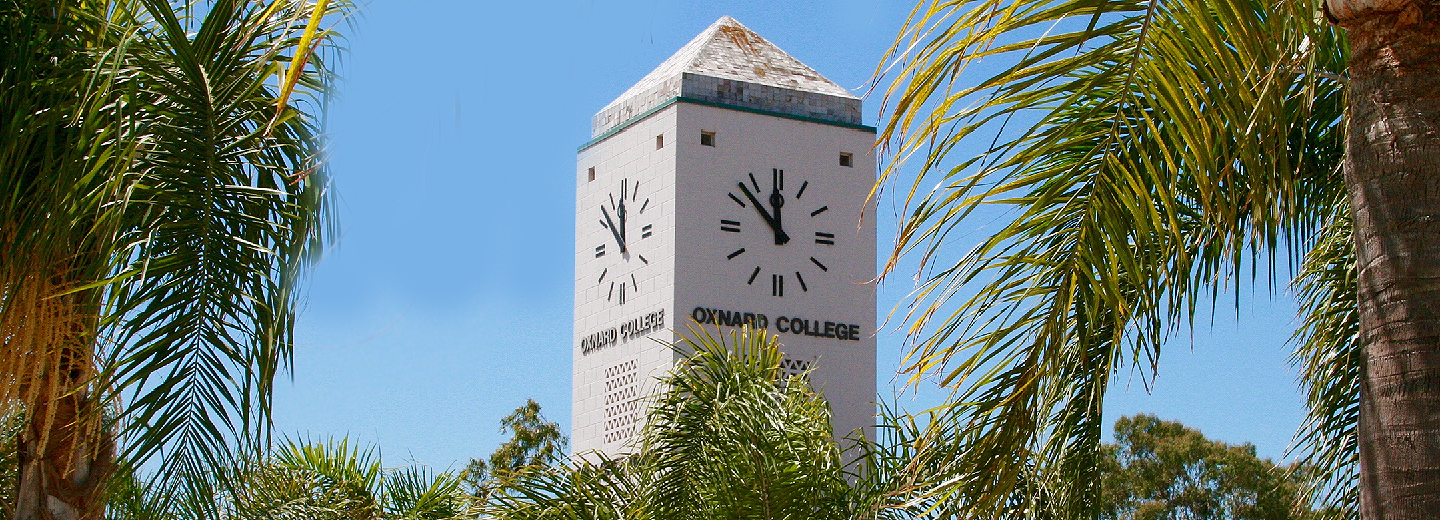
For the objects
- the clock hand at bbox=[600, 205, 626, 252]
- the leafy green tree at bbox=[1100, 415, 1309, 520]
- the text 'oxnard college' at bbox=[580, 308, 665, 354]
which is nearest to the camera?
the text 'oxnard college' at bbox=[580, 308, 665, 354]

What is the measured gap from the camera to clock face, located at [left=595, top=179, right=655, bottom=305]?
77.3ft

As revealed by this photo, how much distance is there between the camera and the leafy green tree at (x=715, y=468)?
8.84m

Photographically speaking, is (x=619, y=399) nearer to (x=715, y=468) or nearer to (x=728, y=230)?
(x=728, y=230)

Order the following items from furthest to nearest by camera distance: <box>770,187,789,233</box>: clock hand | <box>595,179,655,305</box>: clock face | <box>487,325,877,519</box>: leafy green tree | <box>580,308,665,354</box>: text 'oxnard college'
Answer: <box>595,179,655,305</box>: clock face
<box>770,187,789,233</box>: clock hand
<box>580,308,665,354</box>: text 'oxnard college'
<box>487,325,877,519</box>: leafy green tree

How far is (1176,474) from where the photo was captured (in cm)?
3928

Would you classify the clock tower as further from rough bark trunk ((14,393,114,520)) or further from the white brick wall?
rough bark trunk ((14,393,114,520))

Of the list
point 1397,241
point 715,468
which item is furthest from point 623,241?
point 1397,241

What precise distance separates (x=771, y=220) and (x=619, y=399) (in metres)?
3.14

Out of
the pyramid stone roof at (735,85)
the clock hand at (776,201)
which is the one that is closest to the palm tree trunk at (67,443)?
the pyramid stone roof at (735,85)

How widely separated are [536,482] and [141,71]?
4.08m

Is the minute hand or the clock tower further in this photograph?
the minute hand

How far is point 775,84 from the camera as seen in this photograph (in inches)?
941

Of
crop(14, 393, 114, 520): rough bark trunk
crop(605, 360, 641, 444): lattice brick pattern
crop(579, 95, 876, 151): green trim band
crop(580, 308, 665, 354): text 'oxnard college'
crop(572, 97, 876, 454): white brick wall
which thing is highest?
crop(579, 95, 876, 151): green trim band

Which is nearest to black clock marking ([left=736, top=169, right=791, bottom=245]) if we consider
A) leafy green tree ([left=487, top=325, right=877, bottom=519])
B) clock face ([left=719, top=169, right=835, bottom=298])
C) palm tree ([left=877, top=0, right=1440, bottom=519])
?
clock face ([left=719, top=169, right=835, bottom=298])
